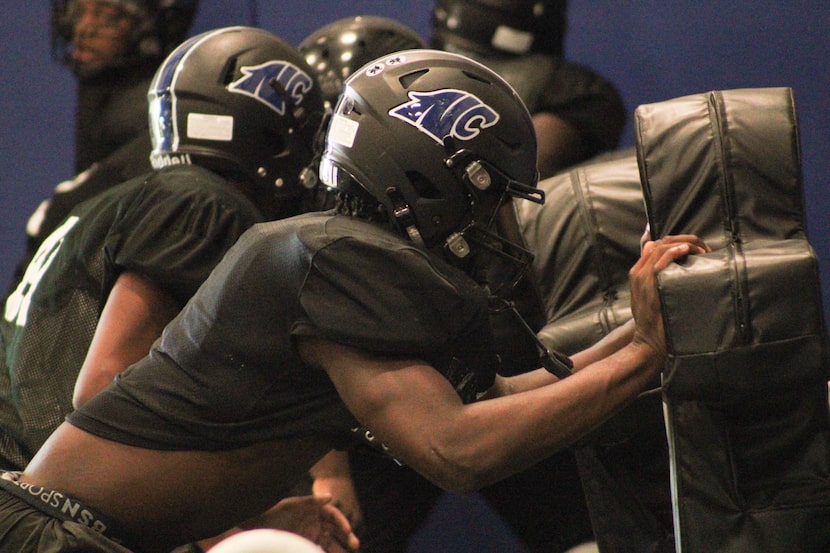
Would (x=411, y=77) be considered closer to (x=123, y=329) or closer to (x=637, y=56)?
(x=123, y=329)

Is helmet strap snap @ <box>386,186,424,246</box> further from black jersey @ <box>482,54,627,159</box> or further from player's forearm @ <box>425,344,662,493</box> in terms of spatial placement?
black jersey @ <box>482,54,627,159</box>

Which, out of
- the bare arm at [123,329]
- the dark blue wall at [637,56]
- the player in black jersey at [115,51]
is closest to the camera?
the bare arm at [123,329]

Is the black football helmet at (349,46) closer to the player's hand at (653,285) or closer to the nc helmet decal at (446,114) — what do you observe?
the nc helmet decal at (446,114)

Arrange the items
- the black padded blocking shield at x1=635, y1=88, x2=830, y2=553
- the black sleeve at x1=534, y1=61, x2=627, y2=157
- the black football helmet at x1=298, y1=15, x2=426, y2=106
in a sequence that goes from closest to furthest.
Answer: the black padded blocking shield at x1=635, y1=88, x2=830, y2=553 → the black football helmet at x1=298, y1=15, x2=426, y2=106 → the black sleeve at x1=534, y1=61, x2=627, y2=157

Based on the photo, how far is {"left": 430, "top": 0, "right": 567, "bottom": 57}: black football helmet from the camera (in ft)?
10.9

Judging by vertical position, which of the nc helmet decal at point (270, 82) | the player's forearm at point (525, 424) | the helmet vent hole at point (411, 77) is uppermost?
the helmet vent hole at point (411, 77)

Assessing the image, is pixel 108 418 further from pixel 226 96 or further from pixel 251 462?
pixel 226 96

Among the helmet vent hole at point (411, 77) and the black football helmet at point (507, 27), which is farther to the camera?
the black football helmet at point (507, 27)

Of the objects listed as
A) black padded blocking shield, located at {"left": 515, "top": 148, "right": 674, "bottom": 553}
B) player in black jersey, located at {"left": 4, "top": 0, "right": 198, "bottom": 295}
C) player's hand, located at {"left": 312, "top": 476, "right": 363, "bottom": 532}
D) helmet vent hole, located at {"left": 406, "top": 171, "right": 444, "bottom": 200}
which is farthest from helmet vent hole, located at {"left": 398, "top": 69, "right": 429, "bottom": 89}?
player in black jersey, located at {"left": 4, "top": 0, "right": 198, "bottom": 295}

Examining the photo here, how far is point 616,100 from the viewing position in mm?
3182

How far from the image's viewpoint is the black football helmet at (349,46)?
112 inches

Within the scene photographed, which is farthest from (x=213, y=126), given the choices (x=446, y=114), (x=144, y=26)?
(x=144, y=26)

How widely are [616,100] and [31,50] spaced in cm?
212

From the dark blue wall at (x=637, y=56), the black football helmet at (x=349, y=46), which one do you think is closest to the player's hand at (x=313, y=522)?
the black football helmet at (x=349, y=46)
